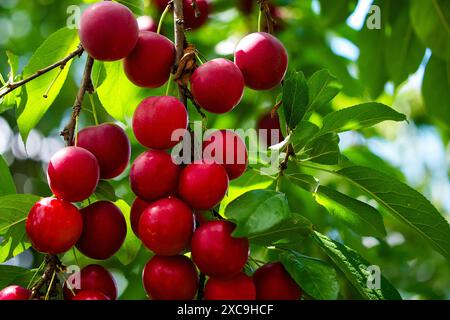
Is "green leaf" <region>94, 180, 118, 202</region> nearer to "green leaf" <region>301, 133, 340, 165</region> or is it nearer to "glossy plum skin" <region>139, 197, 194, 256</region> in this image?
"glossy plum skin" <region>139, 197, 194, 256</region>

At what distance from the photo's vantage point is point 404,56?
8.88 feet

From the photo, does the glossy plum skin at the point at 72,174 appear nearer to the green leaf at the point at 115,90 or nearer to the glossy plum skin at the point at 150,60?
the glossy plum skin at the point at 150,60

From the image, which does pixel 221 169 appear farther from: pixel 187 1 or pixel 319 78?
pixel 187 1

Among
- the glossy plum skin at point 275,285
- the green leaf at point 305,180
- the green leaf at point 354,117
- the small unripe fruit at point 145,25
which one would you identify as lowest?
the glossy plum skin at point 275,285

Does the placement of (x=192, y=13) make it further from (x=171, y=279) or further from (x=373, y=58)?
(x=171, y=279)

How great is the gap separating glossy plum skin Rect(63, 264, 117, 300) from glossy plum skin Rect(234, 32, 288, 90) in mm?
569

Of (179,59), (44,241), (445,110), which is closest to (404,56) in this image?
(445,110)

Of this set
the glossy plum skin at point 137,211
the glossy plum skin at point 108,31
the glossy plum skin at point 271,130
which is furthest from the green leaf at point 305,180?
the glossy plum skin at point 108,31

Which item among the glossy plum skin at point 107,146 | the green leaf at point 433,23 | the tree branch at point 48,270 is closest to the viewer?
the tree branch at point 48,270

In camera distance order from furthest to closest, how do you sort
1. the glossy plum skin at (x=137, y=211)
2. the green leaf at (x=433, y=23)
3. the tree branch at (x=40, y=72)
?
the green leaf at (x=433, y=23) → the tree branch at (x=40, y=72) → the glossy plum skin at (x=137, y=211)

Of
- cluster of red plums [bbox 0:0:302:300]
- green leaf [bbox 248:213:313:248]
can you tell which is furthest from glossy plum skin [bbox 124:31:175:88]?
green leaf [bbox 248:213:313:248]

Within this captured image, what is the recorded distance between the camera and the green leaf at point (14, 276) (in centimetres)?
154

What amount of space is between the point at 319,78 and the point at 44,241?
80 cm

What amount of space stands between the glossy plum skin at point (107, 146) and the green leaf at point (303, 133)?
40cm
